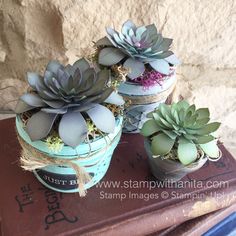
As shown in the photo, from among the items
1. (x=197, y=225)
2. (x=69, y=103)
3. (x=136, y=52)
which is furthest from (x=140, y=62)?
(x=197, y=225)

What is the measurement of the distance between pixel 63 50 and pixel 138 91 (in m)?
0.18

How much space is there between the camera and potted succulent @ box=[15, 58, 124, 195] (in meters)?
0.37

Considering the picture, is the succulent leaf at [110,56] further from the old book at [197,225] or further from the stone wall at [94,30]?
the old book at [197,225]

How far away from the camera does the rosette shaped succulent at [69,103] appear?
0.37m

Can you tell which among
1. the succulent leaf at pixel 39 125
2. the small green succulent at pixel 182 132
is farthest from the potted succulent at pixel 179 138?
the succulent leaf at pixel 39 125

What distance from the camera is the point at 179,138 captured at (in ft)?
1.37

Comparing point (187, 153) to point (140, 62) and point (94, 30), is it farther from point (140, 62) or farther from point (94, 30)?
point (94, 30)

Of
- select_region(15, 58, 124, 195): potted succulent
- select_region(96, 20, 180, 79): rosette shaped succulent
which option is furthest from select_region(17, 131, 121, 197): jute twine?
select_region(96, 20, 180, 79): rosette shaped succulent

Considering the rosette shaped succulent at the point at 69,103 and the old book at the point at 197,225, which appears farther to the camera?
the old book at the point at 197,225

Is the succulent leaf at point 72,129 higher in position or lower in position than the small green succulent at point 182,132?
higher

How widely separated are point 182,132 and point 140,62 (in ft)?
0.33

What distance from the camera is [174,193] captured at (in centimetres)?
46

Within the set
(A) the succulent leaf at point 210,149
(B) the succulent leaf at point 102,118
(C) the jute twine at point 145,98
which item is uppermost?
(B) the succulent leaf at point 102,118

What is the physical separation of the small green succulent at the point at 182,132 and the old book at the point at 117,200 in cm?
7
